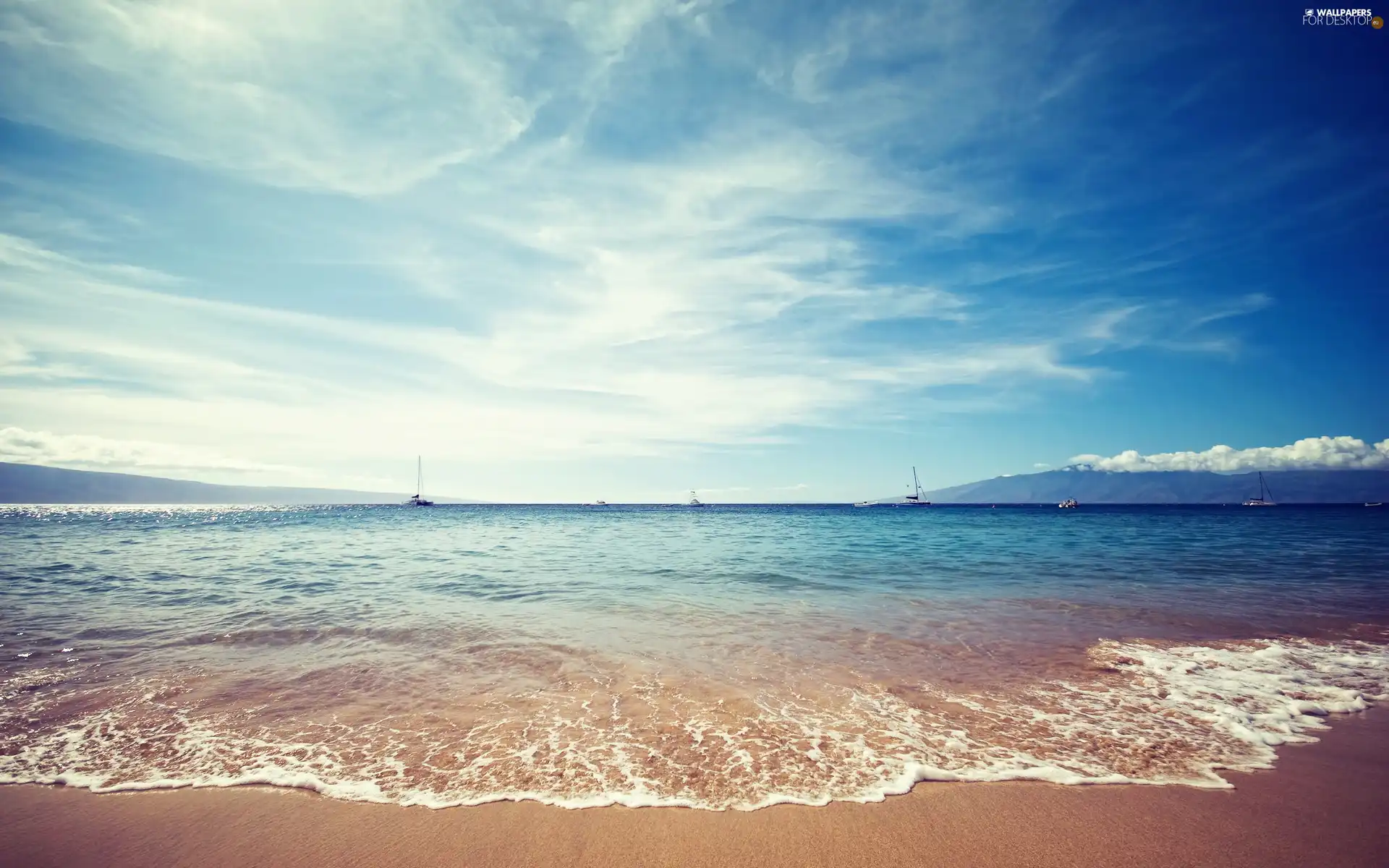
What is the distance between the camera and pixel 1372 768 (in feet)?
16.2

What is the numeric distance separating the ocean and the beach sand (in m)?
0.22

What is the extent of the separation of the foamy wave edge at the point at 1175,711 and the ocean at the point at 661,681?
4 centimetres

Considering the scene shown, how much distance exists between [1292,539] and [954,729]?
1758 inches

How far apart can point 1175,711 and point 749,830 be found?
19.8 feet

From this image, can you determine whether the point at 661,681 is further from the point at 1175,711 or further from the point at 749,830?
the point at 1175,711

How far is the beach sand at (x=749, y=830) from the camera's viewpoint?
12.4 feet

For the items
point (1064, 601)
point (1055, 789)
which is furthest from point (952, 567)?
point (1055, 789)

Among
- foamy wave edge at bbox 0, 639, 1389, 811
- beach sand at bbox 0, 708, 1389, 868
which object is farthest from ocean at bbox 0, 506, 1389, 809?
beach sand at bbox 0, 708, 1389, 868

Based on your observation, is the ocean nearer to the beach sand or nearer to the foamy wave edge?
the foamy wave edge

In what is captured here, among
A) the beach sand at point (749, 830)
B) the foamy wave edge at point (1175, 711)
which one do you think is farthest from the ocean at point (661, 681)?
the beach sand at point (749, 830)

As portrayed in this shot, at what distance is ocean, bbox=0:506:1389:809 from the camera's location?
4988 mm

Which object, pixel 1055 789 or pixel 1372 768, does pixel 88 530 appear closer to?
pixel 1055 789

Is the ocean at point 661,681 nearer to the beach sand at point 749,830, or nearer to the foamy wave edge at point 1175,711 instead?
the foamy wave edge at point 1175,711

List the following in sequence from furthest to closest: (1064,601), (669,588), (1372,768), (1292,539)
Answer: (1292,539)
(669,588)
(1064,601)
(1372,768)
